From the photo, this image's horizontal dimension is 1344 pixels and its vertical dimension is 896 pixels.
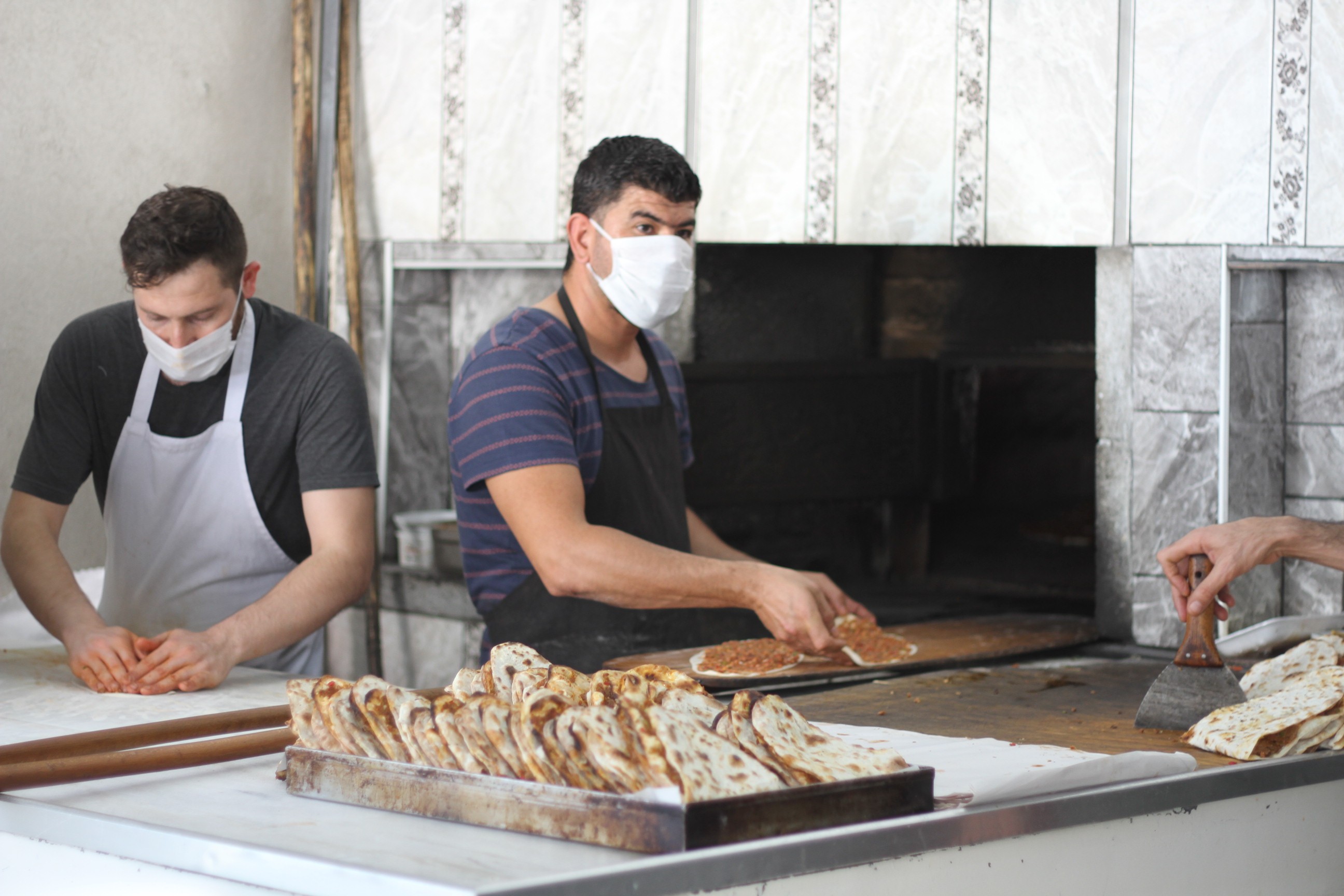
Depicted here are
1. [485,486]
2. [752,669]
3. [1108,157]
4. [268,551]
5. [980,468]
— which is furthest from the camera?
[980,468]

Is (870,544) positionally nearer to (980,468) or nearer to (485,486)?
(980,468)

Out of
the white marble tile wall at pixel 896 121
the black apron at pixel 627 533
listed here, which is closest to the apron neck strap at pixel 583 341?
the black apron at pixel 627 533

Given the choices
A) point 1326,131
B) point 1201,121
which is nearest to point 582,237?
point 1201,121

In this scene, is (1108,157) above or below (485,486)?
above

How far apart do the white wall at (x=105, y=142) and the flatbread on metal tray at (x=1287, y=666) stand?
2.98m

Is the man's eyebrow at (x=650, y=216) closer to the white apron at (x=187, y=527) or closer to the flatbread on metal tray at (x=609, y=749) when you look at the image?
the white apron at (x=187, y=527)

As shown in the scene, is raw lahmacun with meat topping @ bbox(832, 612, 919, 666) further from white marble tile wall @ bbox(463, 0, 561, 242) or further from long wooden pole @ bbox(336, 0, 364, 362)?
long wooden pole @ bbox(336, 0, 364, 362)

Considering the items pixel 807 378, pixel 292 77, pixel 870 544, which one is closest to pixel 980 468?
pixel 870 544

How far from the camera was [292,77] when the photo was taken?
468 cm

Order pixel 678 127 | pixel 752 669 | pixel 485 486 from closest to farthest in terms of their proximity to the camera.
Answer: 1. pixel 752 669
2. pixel 485 486
3. pixel 678 127

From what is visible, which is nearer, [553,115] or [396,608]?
[553,115]

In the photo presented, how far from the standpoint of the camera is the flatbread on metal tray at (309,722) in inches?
69.2

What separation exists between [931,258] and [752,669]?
2432mm

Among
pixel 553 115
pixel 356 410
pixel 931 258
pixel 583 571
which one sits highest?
pixel 553 115
